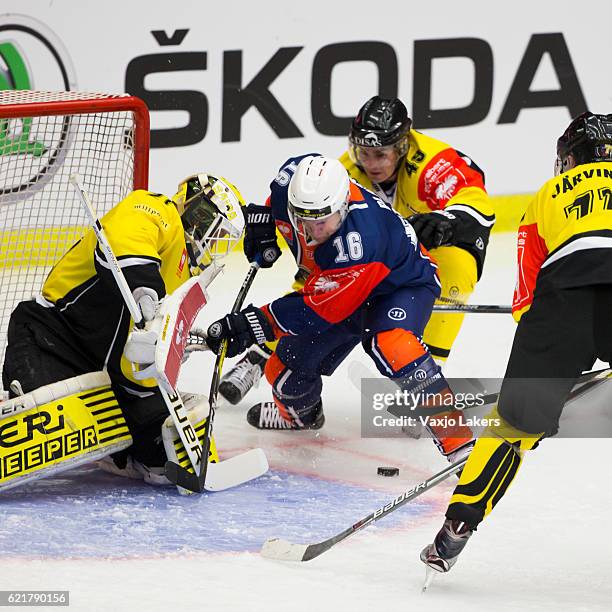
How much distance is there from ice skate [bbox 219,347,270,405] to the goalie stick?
767mm

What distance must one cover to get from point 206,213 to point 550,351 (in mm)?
1296

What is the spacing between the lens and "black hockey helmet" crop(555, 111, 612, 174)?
104 inches

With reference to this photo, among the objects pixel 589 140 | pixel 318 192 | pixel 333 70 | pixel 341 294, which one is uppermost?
pixel 333 70

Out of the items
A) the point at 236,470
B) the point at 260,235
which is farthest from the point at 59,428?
the point at 260,235

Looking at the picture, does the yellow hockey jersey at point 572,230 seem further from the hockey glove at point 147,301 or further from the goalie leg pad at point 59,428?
the goalie leg pad at point 59,428

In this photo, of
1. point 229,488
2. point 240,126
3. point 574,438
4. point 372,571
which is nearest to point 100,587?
point 372,571

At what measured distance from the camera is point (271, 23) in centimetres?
575

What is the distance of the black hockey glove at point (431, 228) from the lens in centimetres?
373

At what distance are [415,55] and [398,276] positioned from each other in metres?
2.46

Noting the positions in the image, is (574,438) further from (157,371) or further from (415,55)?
(415,55)

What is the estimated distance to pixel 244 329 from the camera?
3.48 metres

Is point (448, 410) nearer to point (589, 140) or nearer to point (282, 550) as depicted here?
point (282, 550)

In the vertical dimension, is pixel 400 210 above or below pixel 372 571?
above

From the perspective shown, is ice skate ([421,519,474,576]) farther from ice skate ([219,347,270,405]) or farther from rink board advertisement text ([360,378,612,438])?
ice skate ([219,347,270,405])
